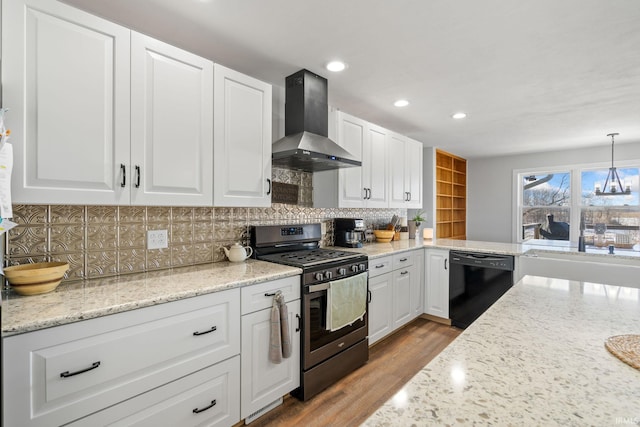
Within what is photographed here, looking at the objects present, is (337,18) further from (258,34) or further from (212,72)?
(212,72)

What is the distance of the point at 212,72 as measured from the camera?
1.92 metres

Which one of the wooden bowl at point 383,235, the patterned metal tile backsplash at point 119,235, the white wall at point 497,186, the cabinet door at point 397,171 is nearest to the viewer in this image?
the patterned metal tile backsplash at point 119,235

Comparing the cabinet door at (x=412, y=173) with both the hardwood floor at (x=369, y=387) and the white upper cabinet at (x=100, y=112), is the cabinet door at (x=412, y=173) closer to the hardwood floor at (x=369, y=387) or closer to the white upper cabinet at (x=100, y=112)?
the hardwood floor at (x=369, y=387)

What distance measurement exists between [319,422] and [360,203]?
6.26ft

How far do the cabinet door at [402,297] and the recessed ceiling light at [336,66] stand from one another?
76.8 inches

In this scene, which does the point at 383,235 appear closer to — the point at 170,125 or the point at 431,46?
the point at 431,46

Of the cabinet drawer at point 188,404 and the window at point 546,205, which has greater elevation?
the window at point 546,205

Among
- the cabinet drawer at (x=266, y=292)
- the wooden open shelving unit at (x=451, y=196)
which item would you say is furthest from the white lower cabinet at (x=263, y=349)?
the wooden open shelving unit at (x=451, y=196)

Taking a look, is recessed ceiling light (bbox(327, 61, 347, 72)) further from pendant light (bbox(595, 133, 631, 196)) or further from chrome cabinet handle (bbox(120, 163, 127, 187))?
pendant light (bbox(595, 133, 631, 196))

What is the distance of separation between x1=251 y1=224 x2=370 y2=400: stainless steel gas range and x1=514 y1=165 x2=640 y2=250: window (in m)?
4.29

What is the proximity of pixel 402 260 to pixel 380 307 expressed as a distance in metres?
0.58

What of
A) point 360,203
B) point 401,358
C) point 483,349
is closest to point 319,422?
point 401,358

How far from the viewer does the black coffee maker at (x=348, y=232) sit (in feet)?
10.5

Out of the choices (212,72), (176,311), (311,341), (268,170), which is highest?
(212,72)
